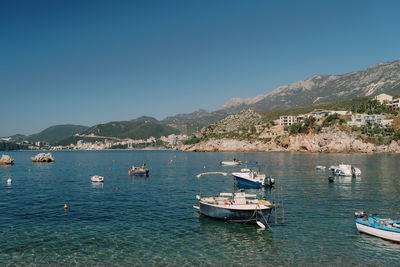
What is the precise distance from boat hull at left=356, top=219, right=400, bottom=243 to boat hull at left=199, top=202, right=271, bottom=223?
9.24 metres

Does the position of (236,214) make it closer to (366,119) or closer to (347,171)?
(347,171)

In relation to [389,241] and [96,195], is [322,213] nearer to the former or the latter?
[389,241]

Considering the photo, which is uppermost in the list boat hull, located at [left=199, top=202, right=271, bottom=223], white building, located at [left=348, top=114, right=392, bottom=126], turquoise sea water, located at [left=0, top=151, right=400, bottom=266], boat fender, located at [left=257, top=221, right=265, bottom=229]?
white building, located at [left=348, top=114, right=392, bottom=126]

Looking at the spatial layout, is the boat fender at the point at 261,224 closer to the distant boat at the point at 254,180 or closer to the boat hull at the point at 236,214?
the boat hull at the point at 236,214

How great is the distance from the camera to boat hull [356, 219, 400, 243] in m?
26.2

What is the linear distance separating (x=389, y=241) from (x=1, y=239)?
37.9m

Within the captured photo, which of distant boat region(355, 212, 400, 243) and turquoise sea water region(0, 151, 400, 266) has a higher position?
distant boat region(355, 212, 400, 243)

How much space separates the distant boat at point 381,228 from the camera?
2627 cm

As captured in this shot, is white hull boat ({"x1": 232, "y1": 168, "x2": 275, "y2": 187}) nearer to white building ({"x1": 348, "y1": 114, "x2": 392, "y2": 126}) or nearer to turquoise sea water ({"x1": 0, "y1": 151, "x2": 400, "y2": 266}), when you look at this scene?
turquoise sea water ({"x1": 0, "y1": 151, "x2": 400, "y2": 266})

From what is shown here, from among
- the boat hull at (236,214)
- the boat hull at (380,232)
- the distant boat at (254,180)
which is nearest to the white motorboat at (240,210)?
the boat hull at (236,214)

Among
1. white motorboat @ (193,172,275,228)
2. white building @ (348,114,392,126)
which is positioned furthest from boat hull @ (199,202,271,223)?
white building @ (348,114,392,126)

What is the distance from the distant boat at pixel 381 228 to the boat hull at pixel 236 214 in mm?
9414

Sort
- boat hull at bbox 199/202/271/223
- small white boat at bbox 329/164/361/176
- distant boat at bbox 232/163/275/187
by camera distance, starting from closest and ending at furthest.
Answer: boat hull at bbox 199/202/271/223, distant boat at bbox 232/163/275/187, small white boat at bbox 329/164/361/176

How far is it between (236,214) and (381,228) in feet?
47.2
